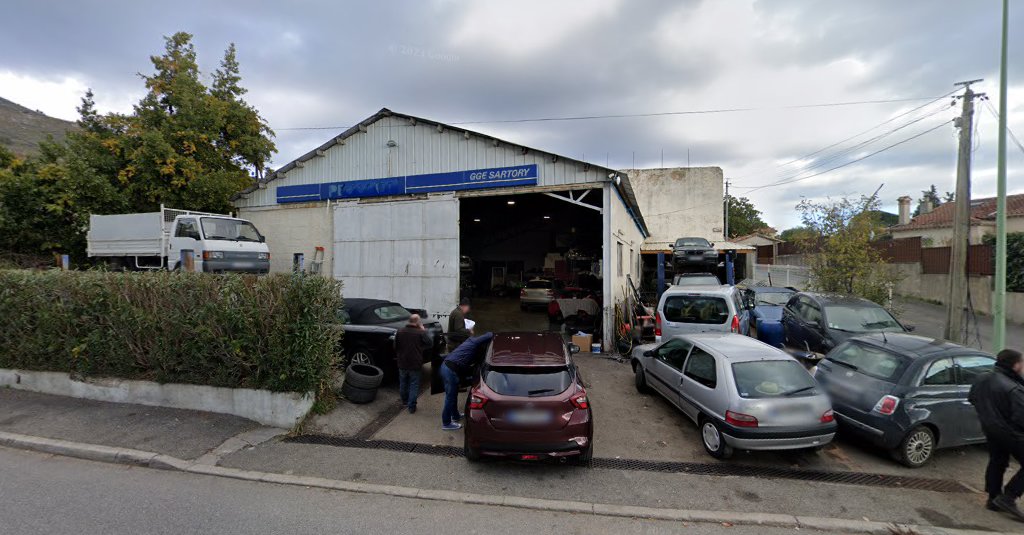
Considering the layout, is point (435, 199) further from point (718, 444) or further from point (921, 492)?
point (921, 492)

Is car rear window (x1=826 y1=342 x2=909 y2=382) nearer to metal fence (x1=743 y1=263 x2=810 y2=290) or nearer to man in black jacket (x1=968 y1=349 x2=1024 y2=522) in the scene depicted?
man in black jacket (x1=968 y1=349 x2=1024 y2=522)

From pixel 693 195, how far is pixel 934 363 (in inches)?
979

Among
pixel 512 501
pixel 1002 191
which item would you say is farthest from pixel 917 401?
pixel 1002 191

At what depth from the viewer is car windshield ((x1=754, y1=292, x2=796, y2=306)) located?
46.4 ft

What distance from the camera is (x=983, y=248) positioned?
1691 cm

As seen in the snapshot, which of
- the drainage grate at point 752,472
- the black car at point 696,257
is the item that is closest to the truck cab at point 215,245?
the drainage grate at point 752,472

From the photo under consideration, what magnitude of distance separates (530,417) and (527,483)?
0.80m

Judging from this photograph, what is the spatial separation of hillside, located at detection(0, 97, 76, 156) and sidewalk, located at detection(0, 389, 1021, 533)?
74.7 meters

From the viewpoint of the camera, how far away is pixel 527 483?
16.0 feet

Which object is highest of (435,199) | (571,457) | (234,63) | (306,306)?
(234,63)

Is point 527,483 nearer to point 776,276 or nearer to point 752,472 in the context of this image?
point 752,472

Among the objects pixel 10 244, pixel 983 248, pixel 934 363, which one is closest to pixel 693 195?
pixel 983 248

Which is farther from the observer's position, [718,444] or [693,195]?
[693,195]

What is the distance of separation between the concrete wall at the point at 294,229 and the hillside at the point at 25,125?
65226 mm
